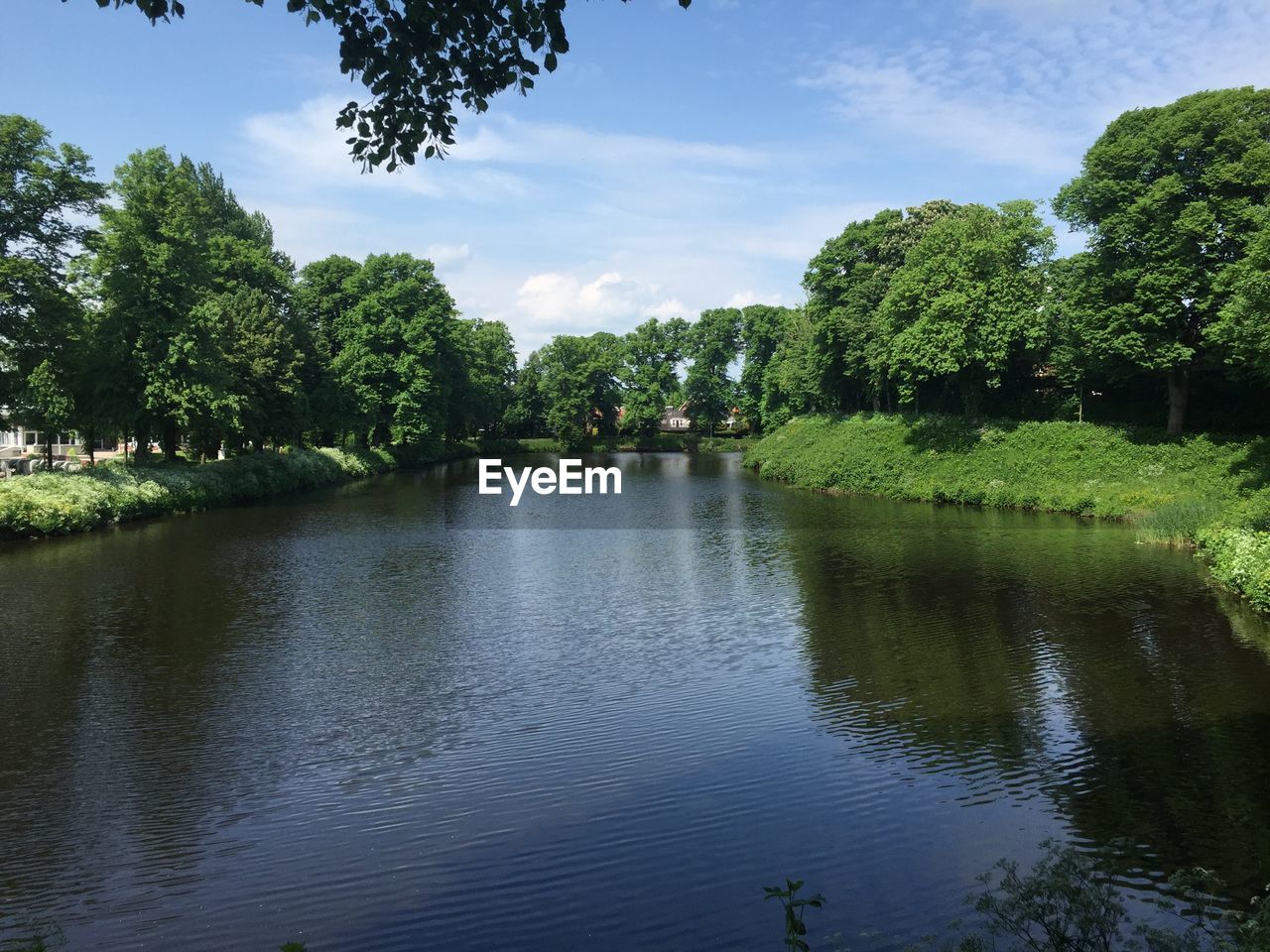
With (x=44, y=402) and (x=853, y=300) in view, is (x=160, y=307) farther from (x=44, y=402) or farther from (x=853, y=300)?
(x=853, y=300)

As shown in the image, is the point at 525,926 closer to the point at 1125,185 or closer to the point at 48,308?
the point at 48,308

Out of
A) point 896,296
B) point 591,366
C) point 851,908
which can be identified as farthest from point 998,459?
point 591,366

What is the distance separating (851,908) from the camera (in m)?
7.68

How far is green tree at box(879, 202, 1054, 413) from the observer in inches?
1689

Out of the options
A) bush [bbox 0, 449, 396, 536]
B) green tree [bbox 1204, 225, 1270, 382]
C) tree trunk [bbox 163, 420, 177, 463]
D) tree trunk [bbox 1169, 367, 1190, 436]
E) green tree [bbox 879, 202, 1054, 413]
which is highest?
green tree [bbox 879, 202, 1054, 413]

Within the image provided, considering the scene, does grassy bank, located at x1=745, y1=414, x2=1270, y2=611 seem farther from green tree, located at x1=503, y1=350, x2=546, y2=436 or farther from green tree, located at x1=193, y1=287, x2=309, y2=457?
green tree, located at x1=503, y1=350, x2=546, y2=436

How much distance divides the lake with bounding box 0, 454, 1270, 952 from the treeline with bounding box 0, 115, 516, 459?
14.6 m

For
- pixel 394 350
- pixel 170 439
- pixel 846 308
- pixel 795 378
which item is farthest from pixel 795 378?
pixel 170 439

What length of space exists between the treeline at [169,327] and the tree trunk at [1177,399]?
4119 centimetres

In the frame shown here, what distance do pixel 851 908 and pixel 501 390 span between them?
106340mm

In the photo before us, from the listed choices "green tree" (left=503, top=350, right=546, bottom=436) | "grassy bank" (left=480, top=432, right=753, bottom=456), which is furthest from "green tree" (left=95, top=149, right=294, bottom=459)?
"green tree" (left=503, top=350, right=546, bottom=436)

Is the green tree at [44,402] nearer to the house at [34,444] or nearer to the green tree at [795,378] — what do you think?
the house at [34,444]

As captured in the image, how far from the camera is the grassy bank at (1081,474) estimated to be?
953 inches

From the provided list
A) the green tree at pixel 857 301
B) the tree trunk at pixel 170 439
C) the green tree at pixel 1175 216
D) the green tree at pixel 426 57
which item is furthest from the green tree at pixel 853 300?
the green tree at pixel 426 57
